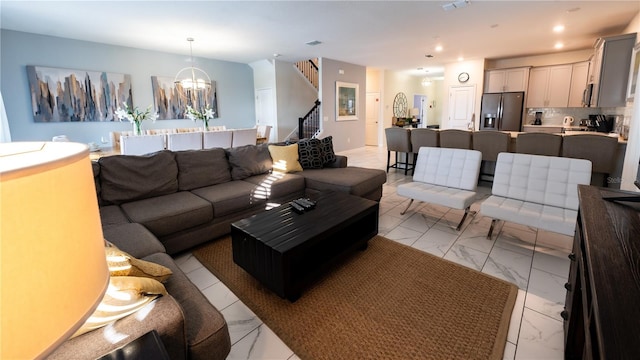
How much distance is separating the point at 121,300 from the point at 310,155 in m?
3.11

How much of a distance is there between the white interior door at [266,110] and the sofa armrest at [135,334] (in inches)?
277

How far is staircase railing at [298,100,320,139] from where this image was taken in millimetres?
8273

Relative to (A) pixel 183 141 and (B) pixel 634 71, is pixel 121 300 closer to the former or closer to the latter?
(A) pixel 183 141

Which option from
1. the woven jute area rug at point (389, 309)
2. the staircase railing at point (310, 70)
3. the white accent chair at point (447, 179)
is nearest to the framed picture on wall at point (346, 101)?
the staircase railing at point (310, 70)

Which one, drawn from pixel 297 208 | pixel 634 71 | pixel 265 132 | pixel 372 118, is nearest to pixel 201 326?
pixel 297 208

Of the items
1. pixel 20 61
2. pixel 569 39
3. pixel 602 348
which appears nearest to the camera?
pixel 602 348

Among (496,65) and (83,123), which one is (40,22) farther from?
(496,65)

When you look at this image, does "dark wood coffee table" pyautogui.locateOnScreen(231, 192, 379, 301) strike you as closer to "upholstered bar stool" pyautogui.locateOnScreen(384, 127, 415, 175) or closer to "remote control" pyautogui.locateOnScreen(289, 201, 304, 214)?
"remote control" pyautogui.locateOnScreen(289, 201, 304, 214)

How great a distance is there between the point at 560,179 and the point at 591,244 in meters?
2.06

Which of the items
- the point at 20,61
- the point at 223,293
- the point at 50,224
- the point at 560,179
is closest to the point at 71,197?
the point at 50,224

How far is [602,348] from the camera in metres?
0.70

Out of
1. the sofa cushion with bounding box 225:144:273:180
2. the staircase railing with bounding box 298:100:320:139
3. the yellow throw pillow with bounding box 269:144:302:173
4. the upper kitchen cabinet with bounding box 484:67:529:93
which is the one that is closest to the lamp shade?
the sofa cushion with bounding box 225:144:273:180

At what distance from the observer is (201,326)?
1.31 meters

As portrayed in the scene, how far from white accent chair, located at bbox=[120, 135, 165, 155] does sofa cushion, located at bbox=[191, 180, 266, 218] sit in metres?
1.64
